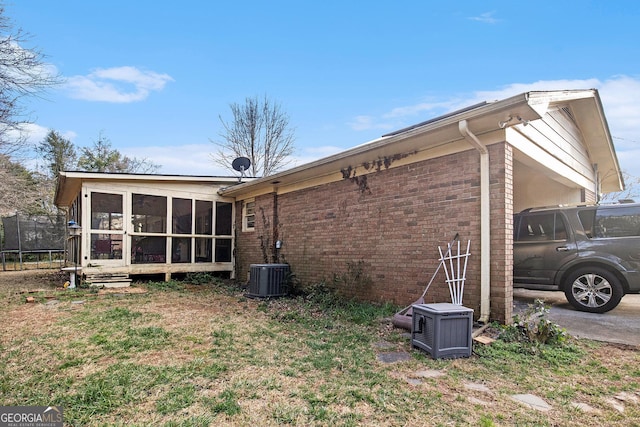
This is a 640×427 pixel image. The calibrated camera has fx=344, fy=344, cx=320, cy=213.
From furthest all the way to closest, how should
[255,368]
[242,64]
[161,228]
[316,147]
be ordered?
1. [316,147]
2. [242,64]
3. [161,228]
4. [255,368]

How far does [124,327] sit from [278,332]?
6.61ft

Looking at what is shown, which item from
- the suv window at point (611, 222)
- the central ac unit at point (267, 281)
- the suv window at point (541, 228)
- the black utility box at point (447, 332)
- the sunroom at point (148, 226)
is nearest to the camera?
the black utility box at point (447, 332)

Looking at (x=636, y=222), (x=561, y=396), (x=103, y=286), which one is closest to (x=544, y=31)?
(x=636, y=222)

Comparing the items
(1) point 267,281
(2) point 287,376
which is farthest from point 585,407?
(1) point 267,281

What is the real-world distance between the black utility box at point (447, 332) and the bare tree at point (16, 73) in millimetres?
9127

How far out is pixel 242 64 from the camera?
11430mm

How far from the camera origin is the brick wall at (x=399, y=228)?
4375mm

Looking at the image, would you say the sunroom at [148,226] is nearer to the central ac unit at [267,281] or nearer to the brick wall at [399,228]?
the brick wall at [399,228]

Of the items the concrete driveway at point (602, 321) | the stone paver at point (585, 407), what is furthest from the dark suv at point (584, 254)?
the stone paver at point (585, 407)

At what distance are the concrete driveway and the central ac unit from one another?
4268 mm

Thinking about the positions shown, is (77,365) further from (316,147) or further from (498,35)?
(316,147)

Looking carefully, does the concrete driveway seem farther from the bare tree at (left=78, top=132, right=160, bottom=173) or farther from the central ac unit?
the bare tree at (left=78, top=132, right=160, bottom=173)

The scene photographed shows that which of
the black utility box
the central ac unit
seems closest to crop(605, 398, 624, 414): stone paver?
the black utility box

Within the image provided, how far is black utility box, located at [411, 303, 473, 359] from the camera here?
3.35m
